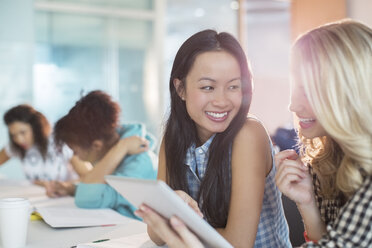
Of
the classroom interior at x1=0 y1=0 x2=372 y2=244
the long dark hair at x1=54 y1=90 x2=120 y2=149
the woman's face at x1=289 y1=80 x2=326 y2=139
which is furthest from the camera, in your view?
the classroom interior at x1=0 y1=0 x2=372 y2=244

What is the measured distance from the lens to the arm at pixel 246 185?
4.40 ft

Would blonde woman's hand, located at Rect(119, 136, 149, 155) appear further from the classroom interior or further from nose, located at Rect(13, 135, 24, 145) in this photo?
the classroom interior

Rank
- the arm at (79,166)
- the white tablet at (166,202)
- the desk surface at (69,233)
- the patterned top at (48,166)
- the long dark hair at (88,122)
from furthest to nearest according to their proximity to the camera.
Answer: the patterned top at (48,166), the arm at (79,166), the long dark hair at (88,122), the desk surface at (69,233), the white tablet at (166,202)

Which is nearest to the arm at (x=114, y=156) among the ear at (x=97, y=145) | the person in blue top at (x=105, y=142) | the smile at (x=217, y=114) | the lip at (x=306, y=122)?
the person in blue top at (x=105, y=142)

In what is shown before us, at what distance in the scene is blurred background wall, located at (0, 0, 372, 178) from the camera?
4.57 metres

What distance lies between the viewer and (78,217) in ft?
5.69

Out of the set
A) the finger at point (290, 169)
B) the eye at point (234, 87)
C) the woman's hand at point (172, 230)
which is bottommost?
the woman's hand at point (172, 230)

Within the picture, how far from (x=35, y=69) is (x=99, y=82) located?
2.17 ft

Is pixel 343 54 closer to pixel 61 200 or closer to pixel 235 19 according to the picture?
pixel 61 200

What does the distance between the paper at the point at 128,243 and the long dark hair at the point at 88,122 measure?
A: 33.6 inches

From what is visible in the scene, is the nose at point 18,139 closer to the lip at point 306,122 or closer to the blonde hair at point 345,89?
the lip at point 306,122

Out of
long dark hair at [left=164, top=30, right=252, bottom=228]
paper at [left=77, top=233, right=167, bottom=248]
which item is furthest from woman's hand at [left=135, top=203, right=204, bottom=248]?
long dark hair at [left=164, top=30, right=252, bottom=228]

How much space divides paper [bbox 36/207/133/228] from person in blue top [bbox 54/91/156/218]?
5.5 inches

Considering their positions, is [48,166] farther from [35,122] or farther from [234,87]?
[234,87]
